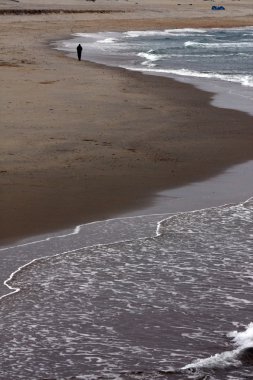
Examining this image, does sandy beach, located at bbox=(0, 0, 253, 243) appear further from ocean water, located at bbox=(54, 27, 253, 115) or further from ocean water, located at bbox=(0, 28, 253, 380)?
ocean water, located at bbox=(54, 27, 253, 115)

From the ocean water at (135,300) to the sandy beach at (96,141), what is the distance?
951mm

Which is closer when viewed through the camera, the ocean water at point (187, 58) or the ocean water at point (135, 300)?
the ocean water at point (135, 300)

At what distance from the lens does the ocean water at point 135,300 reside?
24.8 feet

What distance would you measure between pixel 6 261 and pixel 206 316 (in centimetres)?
277

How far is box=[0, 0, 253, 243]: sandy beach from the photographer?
42.3 feet

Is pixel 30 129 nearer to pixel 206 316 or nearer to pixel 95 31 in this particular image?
pixel 206 316

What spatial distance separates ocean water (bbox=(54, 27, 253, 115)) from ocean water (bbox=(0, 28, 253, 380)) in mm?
12097

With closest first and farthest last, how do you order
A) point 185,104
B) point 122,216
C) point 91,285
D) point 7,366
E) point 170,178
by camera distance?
point 7,366, point 91,285, point 122,216, point 170,178, point 185,104

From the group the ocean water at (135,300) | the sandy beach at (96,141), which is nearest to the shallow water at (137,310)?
the ocean water at (135,300)

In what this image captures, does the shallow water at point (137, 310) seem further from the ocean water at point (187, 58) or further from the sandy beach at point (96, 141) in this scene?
the ocean water at point (187, 58)

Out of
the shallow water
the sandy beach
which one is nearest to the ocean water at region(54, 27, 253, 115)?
the sandy beach

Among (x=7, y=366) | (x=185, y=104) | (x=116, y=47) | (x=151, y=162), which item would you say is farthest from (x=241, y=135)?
(x=116, y=47)

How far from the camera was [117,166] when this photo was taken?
1544cm

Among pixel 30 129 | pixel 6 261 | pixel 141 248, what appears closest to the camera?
pixel 6 261
